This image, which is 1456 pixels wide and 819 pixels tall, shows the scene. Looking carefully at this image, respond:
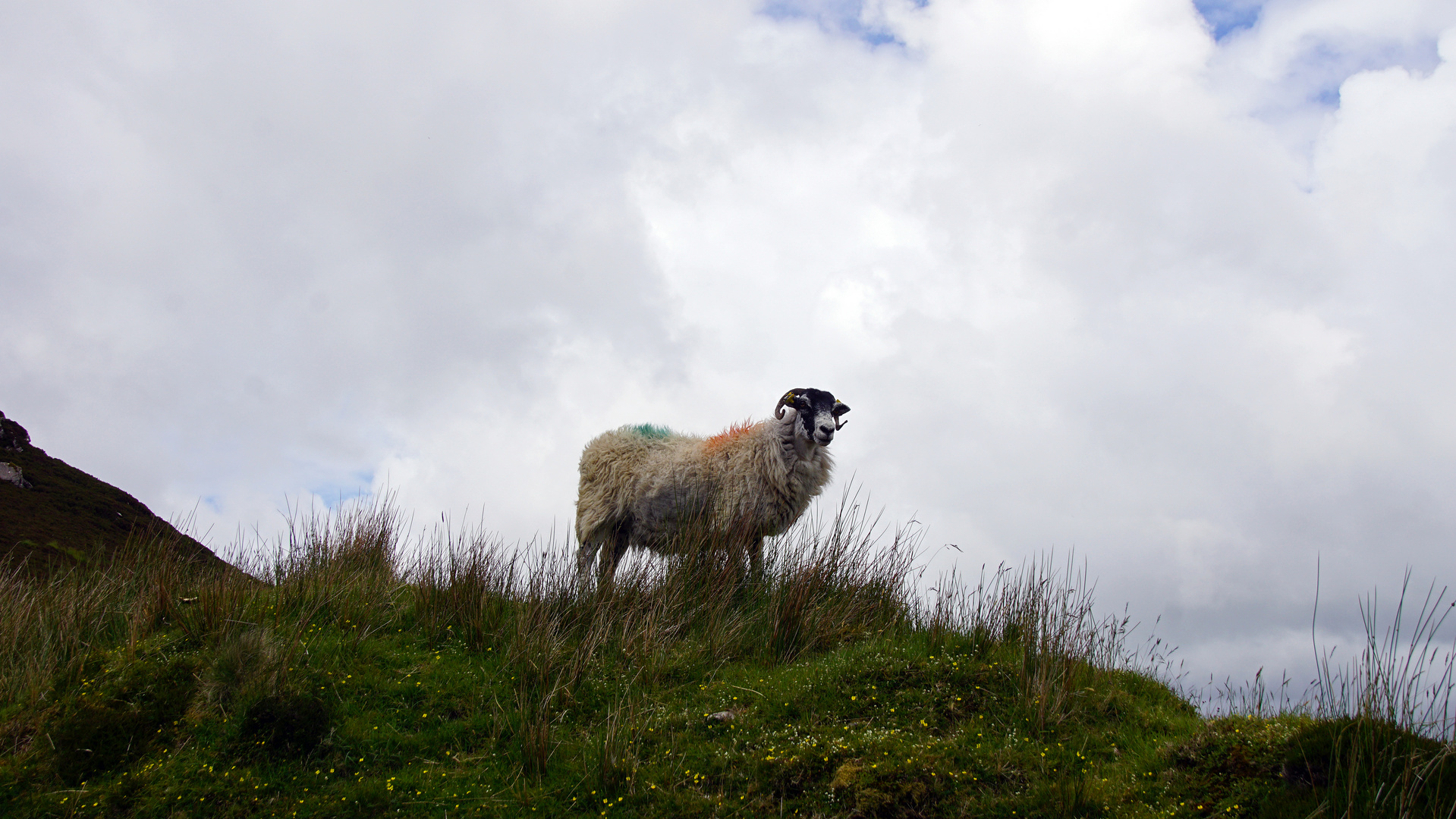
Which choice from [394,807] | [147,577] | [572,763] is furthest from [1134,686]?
[147,577]

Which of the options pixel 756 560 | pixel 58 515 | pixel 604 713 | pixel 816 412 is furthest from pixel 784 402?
pixel 58 515

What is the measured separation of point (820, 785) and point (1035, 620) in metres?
2.30

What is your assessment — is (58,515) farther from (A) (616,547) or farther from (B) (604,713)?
(B) (604,713)

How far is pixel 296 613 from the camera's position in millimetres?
6820

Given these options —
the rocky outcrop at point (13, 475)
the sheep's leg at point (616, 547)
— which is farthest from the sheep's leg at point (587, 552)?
the rocky outcrop at point (13, 475)

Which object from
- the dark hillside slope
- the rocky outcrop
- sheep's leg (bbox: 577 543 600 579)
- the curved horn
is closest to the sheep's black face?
the curved horn

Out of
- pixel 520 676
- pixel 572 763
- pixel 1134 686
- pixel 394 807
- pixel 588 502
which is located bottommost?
pixel 394 807

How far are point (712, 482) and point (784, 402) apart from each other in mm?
1269

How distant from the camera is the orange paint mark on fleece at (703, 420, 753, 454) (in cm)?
930

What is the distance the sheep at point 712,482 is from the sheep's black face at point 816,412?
11 millimetres

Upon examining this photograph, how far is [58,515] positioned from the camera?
9.93 m

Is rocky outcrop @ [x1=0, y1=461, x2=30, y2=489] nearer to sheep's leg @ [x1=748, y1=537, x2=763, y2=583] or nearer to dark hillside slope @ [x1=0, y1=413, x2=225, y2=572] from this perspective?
dark hillside slope @ [x1=0, y1=413, x2=225, y2=572]

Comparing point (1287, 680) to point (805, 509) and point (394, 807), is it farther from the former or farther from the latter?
point (394, 807)

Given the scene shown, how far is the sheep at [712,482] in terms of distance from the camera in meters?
8.66
